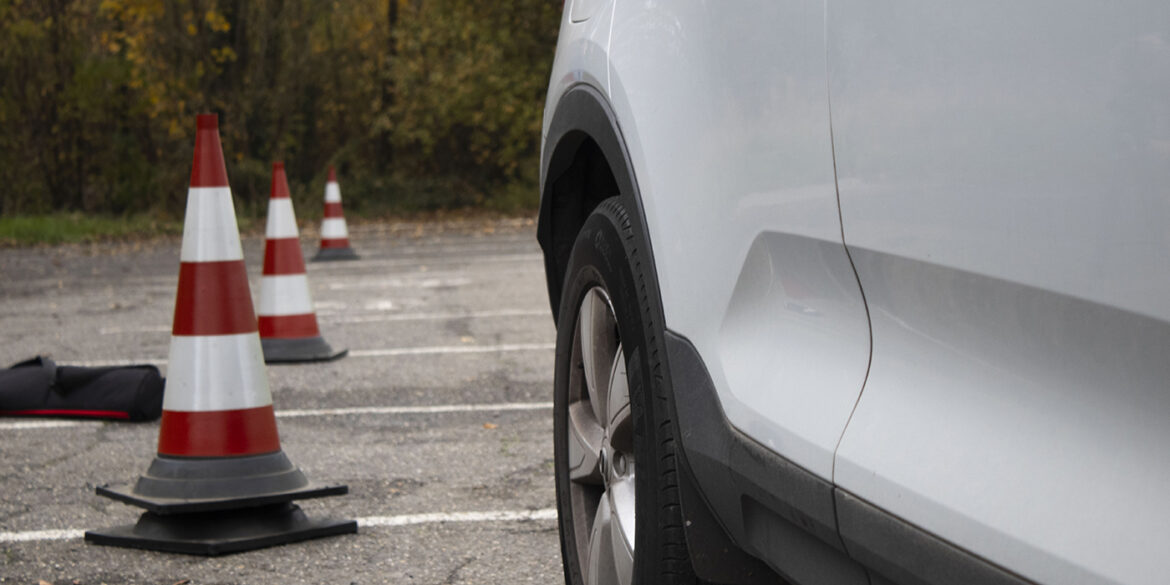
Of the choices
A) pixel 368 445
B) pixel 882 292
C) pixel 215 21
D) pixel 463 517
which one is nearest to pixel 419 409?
pixel 368 445

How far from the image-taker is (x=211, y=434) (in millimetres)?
3771

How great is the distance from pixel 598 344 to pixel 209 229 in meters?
1.79

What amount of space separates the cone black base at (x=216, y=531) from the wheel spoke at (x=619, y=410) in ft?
5.47

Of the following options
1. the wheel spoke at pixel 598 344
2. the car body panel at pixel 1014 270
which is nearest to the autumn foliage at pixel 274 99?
the wheel spoke at pixel 598 344

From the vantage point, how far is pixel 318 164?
2677cm

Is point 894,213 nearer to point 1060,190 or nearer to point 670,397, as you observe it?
point 1060,190

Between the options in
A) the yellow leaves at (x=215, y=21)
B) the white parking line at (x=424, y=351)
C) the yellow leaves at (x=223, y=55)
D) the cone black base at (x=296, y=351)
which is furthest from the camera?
the yellow leaves at (x=223, y=55)

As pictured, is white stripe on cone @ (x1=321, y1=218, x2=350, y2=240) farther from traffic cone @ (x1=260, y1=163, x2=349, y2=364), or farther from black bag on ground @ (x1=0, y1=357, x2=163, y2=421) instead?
black bag on ground @ (x1=0, y1=357, x2=163, y2=421)

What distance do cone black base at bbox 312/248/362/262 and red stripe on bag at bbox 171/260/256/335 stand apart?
10399 millimetres

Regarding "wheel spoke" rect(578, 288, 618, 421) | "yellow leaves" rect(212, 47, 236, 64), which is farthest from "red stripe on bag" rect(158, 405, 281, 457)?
"yellow leaves" rect(212, 47, 236, 64)

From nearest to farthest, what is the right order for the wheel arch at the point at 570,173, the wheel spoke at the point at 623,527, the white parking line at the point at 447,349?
the wheel spoke at the point at 623,527 → the wheel arch at the point at 570,173 → the white parking line at the point at 447,349

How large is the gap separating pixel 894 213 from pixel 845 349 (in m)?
0.21

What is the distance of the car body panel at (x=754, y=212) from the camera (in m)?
1.71

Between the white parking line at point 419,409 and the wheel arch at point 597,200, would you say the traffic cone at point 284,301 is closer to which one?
the white parking line at point 419,409
